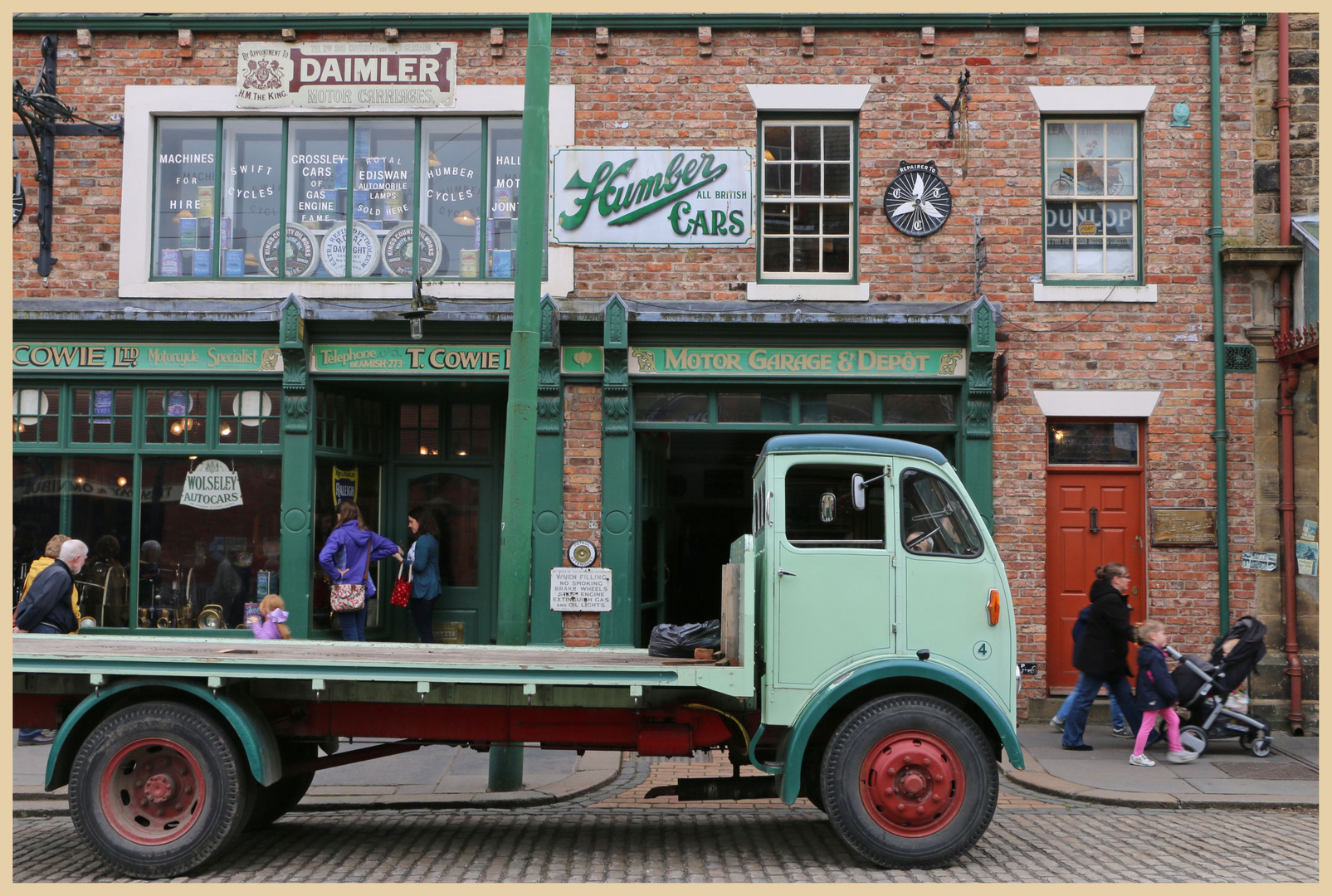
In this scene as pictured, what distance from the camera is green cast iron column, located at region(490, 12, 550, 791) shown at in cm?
820

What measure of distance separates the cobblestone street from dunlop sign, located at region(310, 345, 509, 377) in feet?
15.6

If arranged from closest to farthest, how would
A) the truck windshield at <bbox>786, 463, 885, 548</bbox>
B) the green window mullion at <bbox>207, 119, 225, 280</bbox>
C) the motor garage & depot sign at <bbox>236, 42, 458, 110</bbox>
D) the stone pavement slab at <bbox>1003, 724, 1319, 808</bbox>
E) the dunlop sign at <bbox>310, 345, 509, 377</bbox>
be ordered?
the truck windshield at <bbox>786, 463, 885, 548</bbox> < the stone pavement slab at <bbox>1003, 724, 1319, 808</bbox> < the dunlop sign at <bbox>310, 345, 509, 377</bbox> < the motor garage & depot sign at <bbox>236, 42, 458, 110</bbox> < the green window mullion at <bbox>207, 119, 225, 280</bbox>

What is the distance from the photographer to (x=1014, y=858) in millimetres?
6699

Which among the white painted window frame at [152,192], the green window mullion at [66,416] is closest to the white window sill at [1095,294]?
the white painted window frame at [152,192]

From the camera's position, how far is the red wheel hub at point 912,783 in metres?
6.46

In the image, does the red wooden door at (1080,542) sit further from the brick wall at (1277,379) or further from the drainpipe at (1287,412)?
the drainpipe at (1287,412)

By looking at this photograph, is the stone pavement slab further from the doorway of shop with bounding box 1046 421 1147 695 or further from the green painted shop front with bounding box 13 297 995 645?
the green painted shop front with bounding box 13 297 995 645

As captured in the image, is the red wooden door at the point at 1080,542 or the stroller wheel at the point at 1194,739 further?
the red wooden door at the point at 1080,542

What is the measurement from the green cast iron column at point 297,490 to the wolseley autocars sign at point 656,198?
9.71ft

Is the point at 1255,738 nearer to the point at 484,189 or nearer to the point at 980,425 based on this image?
the point at 980,425

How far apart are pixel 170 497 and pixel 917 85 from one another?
29.2 feet

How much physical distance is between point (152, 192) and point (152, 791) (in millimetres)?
7545

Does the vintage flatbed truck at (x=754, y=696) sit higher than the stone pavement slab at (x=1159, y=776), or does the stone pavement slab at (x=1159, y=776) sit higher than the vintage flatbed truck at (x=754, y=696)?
the vintage flatbed truck at (x=754, y=696)

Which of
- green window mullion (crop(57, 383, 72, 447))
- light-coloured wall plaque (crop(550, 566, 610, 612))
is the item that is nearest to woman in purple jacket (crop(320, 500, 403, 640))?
light-coloured wall plaque (crop(550, 566, 610, 612))
